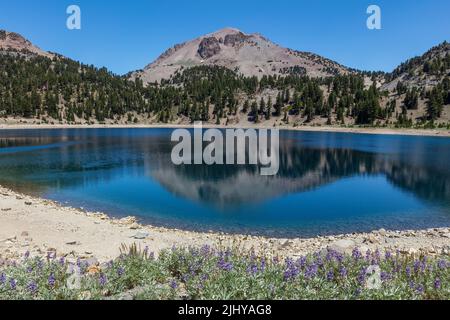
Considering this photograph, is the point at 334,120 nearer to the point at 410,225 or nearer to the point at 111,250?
the point at 410,225

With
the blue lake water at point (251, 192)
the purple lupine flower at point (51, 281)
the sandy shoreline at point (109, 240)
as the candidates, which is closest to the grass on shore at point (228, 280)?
the purple lupine flower at point (51, 281)

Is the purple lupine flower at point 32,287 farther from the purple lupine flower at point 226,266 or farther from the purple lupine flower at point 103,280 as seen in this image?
the purple lupine flower at point 226,266

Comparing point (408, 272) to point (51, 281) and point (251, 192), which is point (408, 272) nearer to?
point (51, 281)

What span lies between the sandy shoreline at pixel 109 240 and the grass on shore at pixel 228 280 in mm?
3314

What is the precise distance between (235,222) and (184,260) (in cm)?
1480

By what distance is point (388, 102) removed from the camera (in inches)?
7338

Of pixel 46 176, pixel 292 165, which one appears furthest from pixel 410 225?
pixel 46 176

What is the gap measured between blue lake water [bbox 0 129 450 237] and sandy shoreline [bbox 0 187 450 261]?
4.82 meters

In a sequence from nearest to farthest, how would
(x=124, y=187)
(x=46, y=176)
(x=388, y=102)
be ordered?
1. (x=124, y=187)
2. (x=46, y=176)
3. (x=388, y=102)

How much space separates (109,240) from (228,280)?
9.72 m

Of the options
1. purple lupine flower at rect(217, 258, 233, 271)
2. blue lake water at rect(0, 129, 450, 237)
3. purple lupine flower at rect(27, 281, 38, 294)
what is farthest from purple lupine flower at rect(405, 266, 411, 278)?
blue lake water at rect(0, 129, 450, 237)

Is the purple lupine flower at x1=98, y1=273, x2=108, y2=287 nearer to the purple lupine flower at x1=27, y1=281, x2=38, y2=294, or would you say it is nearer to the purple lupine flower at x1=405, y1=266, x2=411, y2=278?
the purple lupine flower at x1=27, y1=281, x2=38, y2=294

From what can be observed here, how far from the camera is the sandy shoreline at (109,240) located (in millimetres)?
15500
